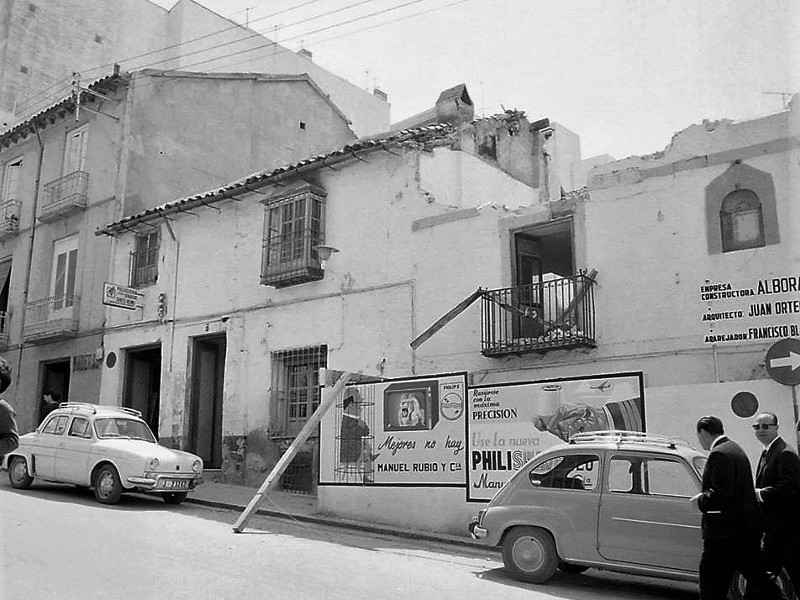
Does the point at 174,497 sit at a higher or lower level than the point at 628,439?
lower

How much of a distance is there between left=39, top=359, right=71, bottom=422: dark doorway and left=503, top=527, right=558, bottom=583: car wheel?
17.4m

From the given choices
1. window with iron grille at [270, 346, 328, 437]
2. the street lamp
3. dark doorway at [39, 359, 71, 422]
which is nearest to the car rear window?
the street lamp

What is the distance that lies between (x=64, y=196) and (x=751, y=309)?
1845cm

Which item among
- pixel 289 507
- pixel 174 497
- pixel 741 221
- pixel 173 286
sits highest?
pixel 173 286

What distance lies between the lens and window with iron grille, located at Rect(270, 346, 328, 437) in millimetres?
16078

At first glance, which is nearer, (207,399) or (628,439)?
(628,439)

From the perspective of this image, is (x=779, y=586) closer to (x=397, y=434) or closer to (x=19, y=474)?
(x=397, y=434)

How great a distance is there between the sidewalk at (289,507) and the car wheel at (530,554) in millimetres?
2137

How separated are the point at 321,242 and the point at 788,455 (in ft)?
36.8

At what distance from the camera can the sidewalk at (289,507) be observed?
1103 centimetres

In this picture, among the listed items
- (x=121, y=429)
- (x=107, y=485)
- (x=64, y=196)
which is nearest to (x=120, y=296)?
(x=64, y=196)

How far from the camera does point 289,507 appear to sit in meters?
13.7

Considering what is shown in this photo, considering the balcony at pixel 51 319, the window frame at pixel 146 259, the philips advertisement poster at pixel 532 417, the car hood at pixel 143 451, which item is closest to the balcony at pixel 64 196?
the balcony at pixel 51 319

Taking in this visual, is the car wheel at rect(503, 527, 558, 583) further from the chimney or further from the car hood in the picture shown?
the chimney
